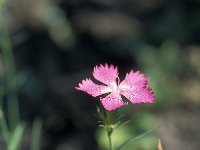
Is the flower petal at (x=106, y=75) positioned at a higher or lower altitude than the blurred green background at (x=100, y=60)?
lower

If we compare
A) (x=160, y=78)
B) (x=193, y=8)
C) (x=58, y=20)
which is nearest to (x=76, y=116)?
(x=160, y=78)

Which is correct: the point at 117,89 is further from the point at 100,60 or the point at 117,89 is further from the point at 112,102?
the point at 100,60

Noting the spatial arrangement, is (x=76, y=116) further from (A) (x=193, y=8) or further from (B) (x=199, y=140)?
(A) (x=193, y=8)

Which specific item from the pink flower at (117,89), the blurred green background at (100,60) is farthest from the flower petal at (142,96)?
the blurred green background at (100,60)

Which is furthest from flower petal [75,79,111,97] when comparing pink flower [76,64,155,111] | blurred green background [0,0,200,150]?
blurred green background [0,0,200,150]

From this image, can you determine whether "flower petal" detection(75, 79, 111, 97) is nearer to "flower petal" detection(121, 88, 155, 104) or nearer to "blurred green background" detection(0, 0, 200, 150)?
"flower petal" detection(121, 88, 155, 104)

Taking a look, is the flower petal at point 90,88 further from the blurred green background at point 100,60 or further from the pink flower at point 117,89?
the blurred green background at point 100,60

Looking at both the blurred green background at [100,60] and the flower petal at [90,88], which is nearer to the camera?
the flower petal at [90,88]

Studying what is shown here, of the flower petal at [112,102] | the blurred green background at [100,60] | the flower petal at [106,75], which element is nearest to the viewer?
the flower petal at [112,102]
